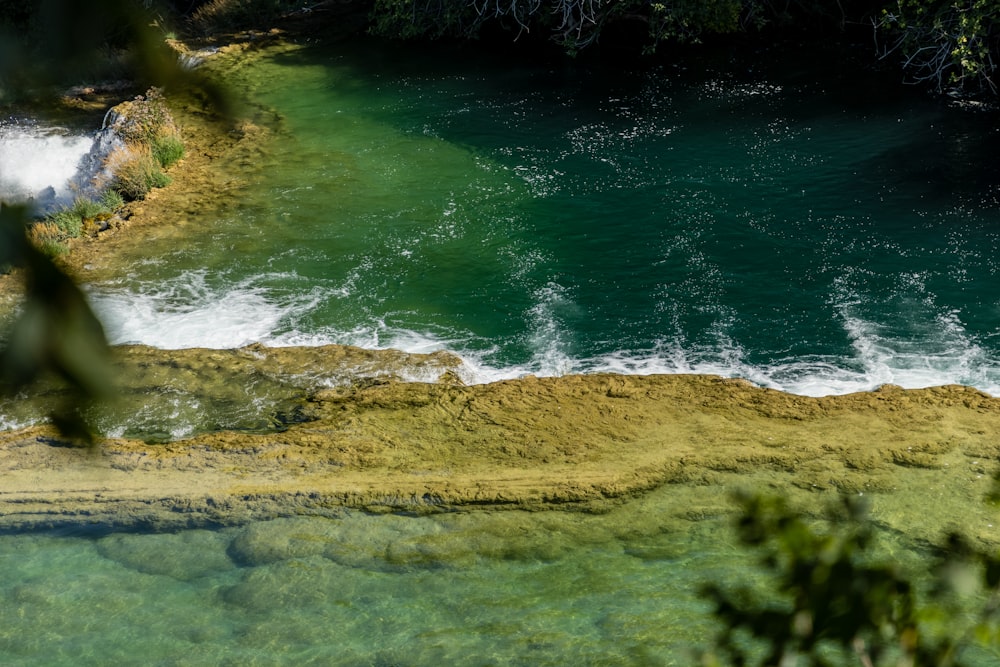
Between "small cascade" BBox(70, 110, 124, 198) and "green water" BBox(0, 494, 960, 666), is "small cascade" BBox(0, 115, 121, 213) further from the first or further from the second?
"green water" BBox(0, 494, 960, 666)

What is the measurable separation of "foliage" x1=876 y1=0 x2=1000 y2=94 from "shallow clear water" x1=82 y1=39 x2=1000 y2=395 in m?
0.81

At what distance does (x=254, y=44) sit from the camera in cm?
2264

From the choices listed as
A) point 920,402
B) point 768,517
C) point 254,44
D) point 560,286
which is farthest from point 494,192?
point 768,517

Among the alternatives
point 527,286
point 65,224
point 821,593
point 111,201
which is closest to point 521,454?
point 527,286

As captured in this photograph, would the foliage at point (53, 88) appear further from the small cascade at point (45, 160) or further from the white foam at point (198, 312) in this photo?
the small cascade at point (45, 160)

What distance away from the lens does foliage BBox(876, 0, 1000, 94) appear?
1527 centimetres

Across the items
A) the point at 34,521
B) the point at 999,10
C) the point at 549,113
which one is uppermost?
the point at 999,10

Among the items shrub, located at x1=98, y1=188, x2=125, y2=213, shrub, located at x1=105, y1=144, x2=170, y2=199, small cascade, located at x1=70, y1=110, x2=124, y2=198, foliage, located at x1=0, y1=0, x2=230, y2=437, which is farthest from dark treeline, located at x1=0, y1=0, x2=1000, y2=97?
foliage, located at x1=0, y1=0, x2=230, y2=437

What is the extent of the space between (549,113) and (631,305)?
6934 millimetres

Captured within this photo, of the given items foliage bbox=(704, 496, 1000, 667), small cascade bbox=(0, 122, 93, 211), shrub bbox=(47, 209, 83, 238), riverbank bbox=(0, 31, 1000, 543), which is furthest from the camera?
small cascade bbox=(0, 122, 93, 211)

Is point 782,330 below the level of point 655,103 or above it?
below

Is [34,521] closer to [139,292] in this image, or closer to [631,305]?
[139,292]

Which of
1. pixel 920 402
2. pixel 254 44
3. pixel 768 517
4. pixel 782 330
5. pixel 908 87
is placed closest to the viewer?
pixel 768 517

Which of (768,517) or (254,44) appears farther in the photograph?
(254,44)
